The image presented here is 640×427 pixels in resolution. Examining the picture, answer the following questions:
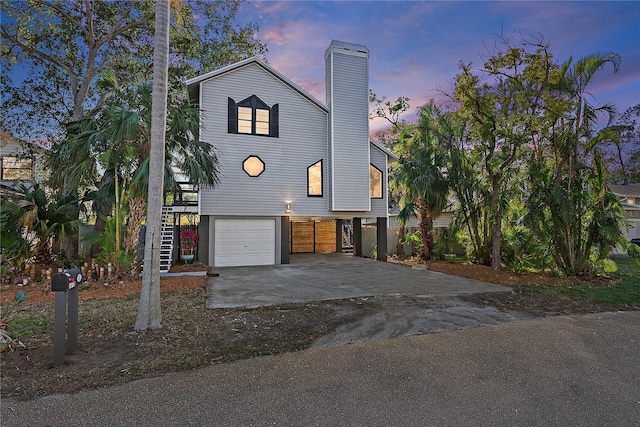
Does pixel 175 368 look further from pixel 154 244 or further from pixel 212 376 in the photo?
pixel 154 244

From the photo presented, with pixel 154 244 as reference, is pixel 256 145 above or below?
above

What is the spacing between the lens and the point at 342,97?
14.0m

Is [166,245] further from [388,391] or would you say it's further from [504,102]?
[504,102]

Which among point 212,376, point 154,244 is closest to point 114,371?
point 212,376

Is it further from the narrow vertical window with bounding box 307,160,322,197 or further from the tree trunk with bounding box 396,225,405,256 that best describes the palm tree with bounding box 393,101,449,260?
the narrow vertical window with bounding box 307,160,322,197

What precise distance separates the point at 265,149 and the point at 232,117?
5.46 feet

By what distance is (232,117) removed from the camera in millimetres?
12820

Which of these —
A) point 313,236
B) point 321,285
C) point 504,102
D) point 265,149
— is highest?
point 504,102

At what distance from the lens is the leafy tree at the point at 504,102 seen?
909cm

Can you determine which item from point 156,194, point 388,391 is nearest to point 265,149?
point 156,194

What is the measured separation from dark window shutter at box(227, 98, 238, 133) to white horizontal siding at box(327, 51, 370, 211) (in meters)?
3.73

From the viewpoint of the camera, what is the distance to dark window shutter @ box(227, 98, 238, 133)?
12750mm

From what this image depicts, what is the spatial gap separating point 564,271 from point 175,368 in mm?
10147

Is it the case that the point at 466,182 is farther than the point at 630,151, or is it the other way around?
the point at 630,151
